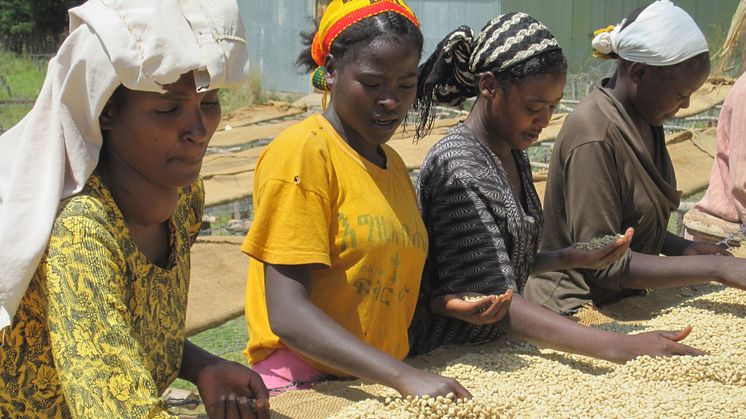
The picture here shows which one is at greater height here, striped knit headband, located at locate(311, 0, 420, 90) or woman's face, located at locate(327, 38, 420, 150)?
striped knit headband, located at locate(311, 0, 420, 90)

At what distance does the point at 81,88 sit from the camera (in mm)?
1529

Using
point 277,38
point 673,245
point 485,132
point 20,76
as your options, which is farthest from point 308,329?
point 20,76

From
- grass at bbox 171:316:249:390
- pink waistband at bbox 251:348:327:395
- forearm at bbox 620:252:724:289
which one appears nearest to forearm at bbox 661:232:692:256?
forearm at bbox 620:252:724:289

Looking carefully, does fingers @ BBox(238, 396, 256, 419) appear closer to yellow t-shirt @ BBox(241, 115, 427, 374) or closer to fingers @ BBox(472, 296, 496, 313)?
yellow t-shirt @ BBox(241, 115, 427, 374)

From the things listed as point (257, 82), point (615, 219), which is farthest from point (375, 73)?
point (257, 82)

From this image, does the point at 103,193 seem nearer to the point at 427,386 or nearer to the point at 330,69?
the point at 427,386

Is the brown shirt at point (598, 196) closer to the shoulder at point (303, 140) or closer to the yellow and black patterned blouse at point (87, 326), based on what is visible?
the shoulder at point (303, 140)

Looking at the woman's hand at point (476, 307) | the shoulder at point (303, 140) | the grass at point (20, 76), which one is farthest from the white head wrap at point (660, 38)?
the grass at point (20, 76)

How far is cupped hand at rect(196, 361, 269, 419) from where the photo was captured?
178cm

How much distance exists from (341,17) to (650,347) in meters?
1.15

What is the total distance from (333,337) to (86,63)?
824 millimetres

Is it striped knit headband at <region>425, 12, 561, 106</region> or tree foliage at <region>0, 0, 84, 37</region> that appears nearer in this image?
striped knit headband at <region>425, 12, 561, 106</region>

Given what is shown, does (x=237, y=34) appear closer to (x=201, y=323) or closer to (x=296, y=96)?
(x=201, y=323)

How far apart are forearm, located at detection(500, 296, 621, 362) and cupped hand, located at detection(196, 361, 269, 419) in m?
0.81
